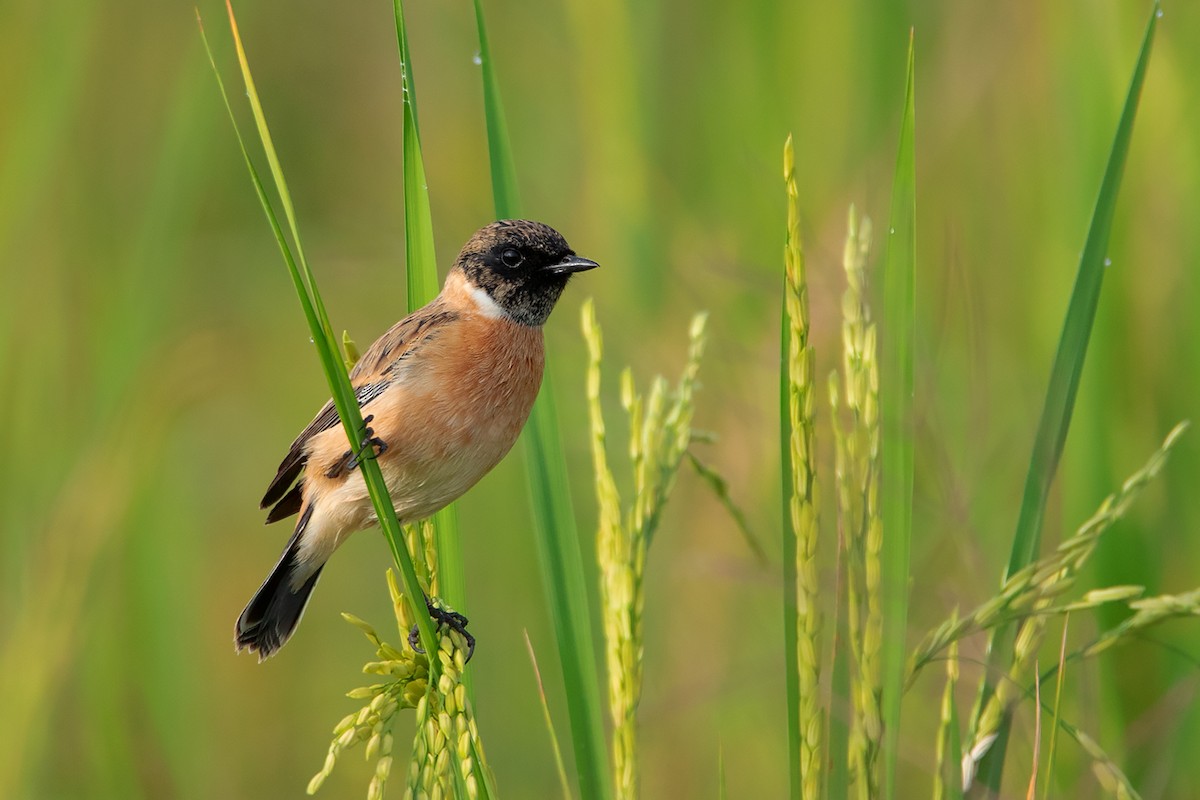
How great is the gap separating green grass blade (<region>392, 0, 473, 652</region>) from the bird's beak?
91 centimetres

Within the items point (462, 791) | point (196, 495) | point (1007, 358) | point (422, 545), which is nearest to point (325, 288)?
point (196, 495)

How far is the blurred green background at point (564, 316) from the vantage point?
10.2 ft

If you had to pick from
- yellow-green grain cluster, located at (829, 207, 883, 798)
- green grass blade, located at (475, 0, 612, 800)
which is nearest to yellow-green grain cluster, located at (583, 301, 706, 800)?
green grass blade, located at (475, 0, 612, 800)

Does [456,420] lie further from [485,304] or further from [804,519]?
[804,519]

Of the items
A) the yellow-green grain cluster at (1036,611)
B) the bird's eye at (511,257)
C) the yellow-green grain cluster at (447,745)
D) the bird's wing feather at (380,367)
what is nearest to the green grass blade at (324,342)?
the yellow-green grain cluster at (447,745)

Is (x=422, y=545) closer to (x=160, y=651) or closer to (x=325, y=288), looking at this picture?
(x=160, y=651)

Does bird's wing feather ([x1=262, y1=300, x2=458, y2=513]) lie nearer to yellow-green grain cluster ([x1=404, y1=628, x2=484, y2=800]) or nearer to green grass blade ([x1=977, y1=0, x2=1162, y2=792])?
yellow-green grain cluster ([x1=404, y1=628, x2=484, y2=800])

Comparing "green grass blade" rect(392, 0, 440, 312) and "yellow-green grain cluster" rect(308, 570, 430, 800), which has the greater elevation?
"green grass blade" rect(392, 0, 440, 312)

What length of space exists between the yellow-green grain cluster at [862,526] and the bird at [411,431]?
1.05 meters

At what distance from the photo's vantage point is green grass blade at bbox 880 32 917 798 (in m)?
1.66

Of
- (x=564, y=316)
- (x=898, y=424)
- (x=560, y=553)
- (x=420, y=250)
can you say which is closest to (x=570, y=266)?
(x=420, y=250)

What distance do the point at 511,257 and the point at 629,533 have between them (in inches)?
60.3

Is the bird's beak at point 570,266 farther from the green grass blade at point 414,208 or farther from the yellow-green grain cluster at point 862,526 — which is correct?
the yellow-green grain cluster at point 862,526

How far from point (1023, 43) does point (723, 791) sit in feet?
11.4
